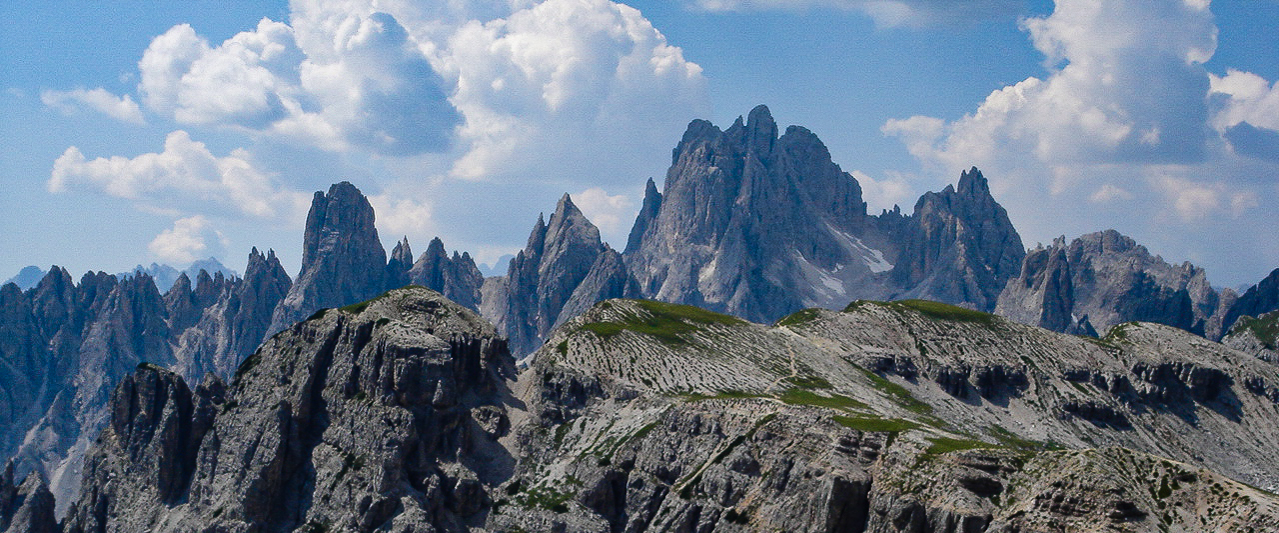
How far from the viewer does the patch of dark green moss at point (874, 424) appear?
126656 mm

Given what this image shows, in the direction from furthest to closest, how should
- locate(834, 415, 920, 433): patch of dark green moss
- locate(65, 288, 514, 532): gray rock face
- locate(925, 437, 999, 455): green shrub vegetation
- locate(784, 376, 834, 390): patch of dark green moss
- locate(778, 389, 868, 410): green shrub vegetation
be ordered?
locate(784, 376, 834, 390): patch of dark green moss, locate(778, 389, 868, 410): green shrub vegetation, locate(65, 288, 514, 532): gray rock face, locate(834, 415, 920, 433): patch of dark green moss, locate(925, 437, 999, 455): green shrub vegetation

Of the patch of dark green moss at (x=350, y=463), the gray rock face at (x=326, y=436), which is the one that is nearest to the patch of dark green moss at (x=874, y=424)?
the gray rock face at (x=326, y=436)

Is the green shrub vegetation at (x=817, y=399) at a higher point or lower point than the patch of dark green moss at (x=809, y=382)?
lower

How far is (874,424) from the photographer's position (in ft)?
429

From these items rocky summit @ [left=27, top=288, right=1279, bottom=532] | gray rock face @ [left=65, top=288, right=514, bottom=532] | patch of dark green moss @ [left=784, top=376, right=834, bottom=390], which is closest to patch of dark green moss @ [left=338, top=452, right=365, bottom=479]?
gray rock face @ [left=65, top=288, right=514, bottom=532]

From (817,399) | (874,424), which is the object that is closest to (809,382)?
(817,399)

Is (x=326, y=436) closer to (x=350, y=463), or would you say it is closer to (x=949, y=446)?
(x=350, y=463)

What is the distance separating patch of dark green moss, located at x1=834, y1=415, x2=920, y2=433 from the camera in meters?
127

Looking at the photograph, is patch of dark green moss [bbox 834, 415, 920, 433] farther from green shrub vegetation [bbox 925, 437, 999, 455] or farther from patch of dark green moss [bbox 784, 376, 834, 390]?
patch of dark green moss [bbox 784, 376, 834, 390]

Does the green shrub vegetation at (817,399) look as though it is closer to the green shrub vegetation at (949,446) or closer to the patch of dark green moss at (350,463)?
the green shrub vegetation at (949,446)

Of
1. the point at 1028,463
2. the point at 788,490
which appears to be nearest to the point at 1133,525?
the point at 1028,463

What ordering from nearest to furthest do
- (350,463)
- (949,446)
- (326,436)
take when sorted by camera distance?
(949,446), (350,463), (326,436)

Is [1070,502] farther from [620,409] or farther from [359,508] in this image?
[359,508]

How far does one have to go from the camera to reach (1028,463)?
351ft
